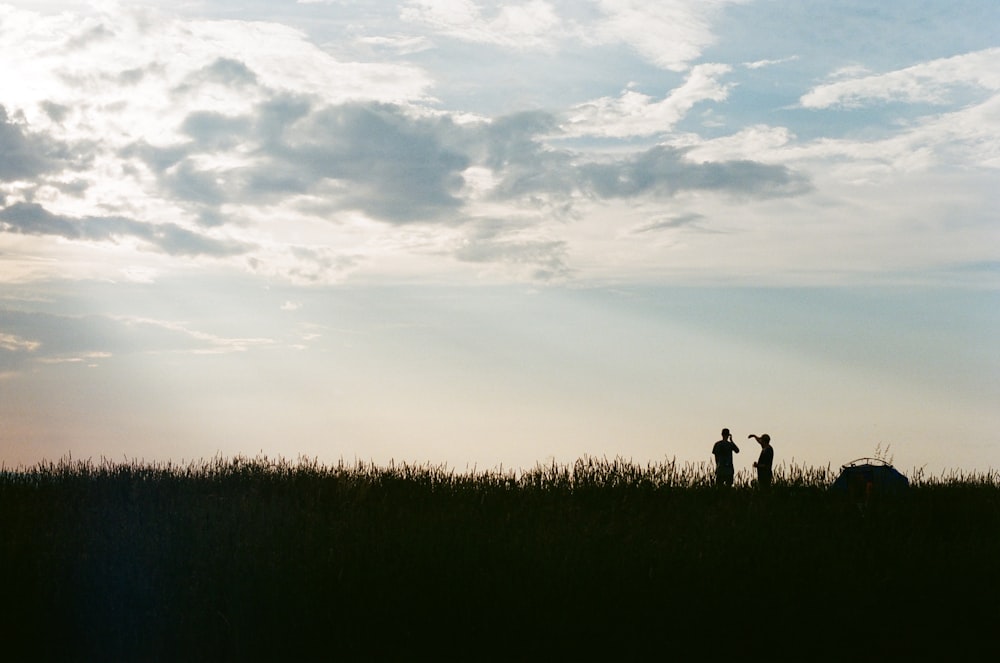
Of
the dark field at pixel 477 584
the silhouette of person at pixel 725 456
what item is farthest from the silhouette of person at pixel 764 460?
the dark field at pixel 477 584

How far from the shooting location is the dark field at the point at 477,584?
27.9ft

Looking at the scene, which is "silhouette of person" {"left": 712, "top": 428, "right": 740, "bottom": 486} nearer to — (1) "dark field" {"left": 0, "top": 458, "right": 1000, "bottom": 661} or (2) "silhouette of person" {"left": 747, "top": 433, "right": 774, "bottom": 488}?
(2) "silhouette of person" {"left": 747, "top": 433, "right": 774, "bottom": 488}

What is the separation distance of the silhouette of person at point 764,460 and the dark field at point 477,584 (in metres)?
3.94

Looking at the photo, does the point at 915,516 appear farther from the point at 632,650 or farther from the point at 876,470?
the point at 632,650

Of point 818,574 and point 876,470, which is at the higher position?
point 876,470

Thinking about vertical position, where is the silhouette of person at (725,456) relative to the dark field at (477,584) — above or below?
above

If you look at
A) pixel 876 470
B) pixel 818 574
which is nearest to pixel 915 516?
pixel 876 470

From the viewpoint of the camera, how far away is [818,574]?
1029cm

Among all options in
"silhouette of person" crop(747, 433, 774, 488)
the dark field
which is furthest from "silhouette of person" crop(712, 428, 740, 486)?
the dark field

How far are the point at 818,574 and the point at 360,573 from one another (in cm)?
524

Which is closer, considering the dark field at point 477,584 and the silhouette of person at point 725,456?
the dark field at point 477,584

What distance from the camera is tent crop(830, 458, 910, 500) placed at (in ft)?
48.1

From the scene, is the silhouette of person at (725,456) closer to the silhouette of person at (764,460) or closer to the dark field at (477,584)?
the silhouette of person at (764,460)

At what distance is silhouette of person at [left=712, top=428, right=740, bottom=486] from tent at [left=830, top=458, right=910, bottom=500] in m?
2.33
